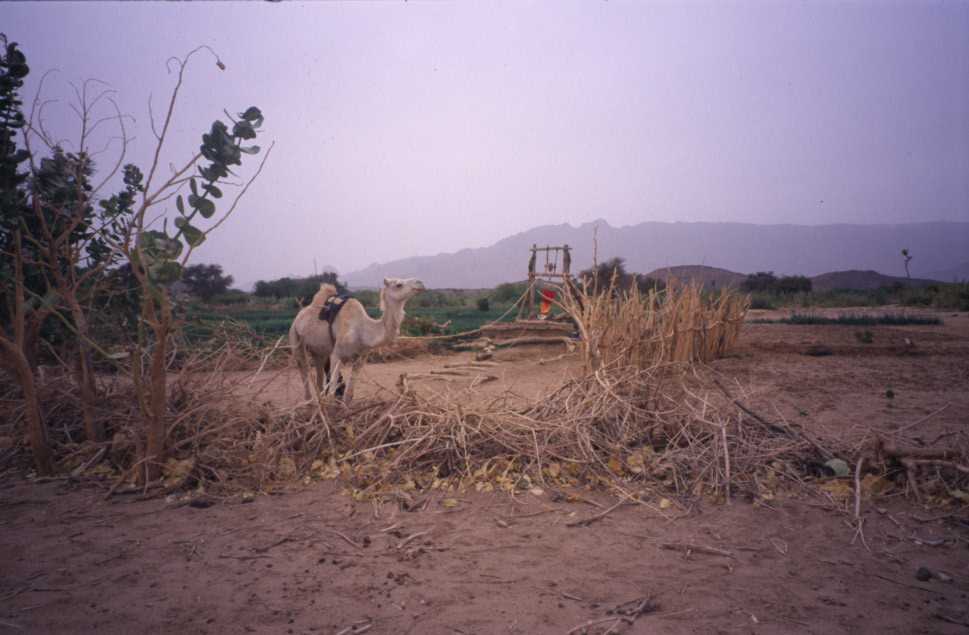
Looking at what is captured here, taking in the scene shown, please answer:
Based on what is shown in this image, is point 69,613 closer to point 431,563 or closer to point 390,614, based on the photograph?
point 390,614

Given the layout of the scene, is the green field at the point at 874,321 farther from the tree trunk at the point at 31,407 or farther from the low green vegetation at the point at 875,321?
the tree trunk at the point at 31,407

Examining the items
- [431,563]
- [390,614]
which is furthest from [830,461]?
[390,614]

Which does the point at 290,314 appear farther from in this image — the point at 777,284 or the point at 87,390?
the point at 777,284

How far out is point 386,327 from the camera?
6.32 meters

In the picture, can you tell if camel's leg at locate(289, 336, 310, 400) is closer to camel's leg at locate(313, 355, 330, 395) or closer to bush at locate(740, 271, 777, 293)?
camel's leg at locate(313, 355, 330, 395)

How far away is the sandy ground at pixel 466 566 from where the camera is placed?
2.63 metres

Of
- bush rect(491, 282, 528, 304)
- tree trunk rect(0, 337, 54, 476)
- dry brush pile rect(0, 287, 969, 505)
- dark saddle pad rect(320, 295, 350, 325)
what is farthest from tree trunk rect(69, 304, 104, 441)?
bush rect(491, 282, 528, 304)

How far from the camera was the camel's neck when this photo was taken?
6.27m

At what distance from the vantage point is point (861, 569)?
123 inches

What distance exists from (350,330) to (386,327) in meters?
0.45

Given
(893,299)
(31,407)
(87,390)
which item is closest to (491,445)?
(87,390)

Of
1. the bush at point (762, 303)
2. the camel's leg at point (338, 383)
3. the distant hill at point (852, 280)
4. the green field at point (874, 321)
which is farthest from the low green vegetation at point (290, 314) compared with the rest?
the distant hill at point (852, 280)

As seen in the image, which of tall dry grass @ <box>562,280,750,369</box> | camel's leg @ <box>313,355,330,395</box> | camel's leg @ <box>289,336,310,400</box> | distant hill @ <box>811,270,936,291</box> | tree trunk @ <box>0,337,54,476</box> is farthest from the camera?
distant hill @ <box>811,270,936,291</box>

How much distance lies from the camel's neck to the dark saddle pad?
460 mm
